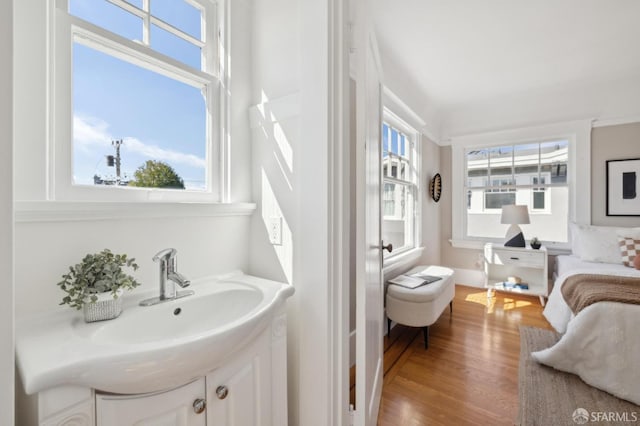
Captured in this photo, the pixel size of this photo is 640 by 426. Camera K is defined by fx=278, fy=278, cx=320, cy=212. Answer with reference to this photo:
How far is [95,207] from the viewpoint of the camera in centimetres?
91

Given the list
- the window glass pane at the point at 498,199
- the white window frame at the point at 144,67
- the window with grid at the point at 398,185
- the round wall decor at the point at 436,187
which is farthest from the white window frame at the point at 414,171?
the white window frame at the point at 144,67

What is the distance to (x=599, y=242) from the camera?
301 cm

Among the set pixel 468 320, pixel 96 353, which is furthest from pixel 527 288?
pixel 96 353

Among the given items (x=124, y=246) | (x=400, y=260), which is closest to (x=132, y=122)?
(x=124, y=246)

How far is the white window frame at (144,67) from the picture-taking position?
2.96 feet

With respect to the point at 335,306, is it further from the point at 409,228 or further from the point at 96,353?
the point at 409,228

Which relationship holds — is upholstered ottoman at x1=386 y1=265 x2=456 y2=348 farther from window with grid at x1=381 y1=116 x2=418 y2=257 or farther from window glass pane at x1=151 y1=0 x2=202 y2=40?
window glass pane at x1=151 y1=0 x2=202 y2=40

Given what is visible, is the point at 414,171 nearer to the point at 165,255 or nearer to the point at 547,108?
the point at 547,108

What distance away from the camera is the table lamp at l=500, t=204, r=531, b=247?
3.48 meters

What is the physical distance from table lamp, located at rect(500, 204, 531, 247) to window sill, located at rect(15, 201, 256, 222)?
358 centimetres

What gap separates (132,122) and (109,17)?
377 millimetres

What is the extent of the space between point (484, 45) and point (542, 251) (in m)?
2.41

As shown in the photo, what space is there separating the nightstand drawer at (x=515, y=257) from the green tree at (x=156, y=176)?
3.75 meters

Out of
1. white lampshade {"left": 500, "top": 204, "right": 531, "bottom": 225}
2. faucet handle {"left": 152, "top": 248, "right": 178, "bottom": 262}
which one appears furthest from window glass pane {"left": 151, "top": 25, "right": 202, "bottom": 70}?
white lampshade {"left": 500, "top": 204, "right": 531, "bottom": 225}
